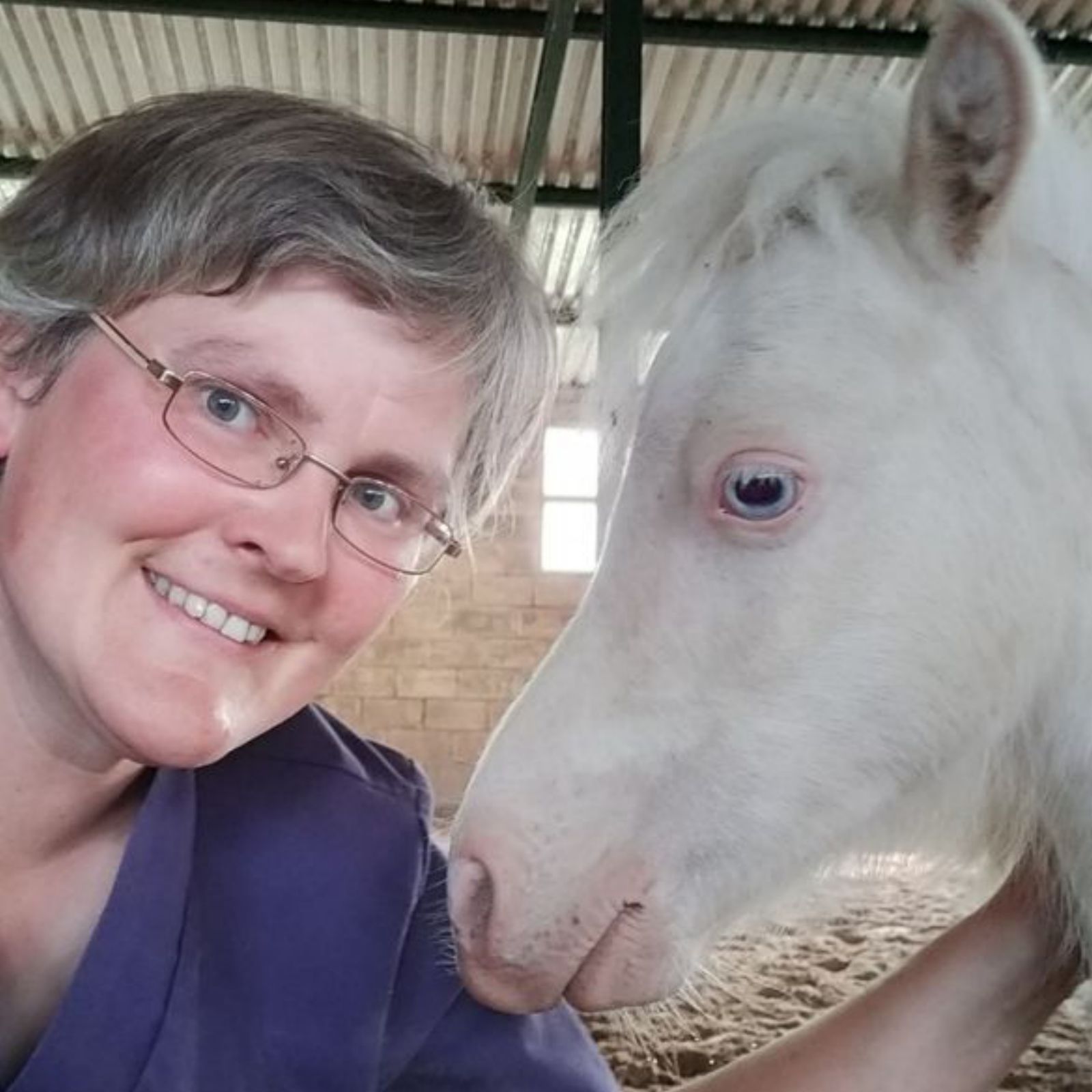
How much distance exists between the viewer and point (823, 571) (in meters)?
1.21

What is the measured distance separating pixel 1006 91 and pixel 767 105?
0.33 m

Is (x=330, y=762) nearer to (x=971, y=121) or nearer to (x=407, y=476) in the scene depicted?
(x=407, y=476)

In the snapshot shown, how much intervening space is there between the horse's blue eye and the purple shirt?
423 mm

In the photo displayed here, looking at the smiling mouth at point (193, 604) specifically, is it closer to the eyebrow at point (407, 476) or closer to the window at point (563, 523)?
the eyebrow at point (407, 476)

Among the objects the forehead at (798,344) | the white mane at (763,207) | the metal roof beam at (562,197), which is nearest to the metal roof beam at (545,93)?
the metal roof beam at (562,197)

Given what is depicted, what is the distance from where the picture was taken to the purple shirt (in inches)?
46.0

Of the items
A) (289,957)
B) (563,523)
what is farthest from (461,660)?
(289,957)

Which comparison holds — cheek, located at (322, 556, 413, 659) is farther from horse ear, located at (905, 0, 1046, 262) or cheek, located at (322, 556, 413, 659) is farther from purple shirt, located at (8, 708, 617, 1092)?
horse ear, located at (905, 0, 1046, 262)

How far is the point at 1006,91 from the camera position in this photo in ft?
3.82

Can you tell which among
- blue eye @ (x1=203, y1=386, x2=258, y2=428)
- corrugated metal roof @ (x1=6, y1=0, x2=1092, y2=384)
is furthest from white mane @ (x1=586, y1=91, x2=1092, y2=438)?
corrugated metal roof @ (x1=6, y1=0, x2=1092, y2=384)

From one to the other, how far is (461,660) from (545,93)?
5.05 m

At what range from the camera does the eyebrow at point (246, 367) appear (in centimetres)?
113

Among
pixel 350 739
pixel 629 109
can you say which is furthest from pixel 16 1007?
pixel 629 109

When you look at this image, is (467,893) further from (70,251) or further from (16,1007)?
(70,251)
